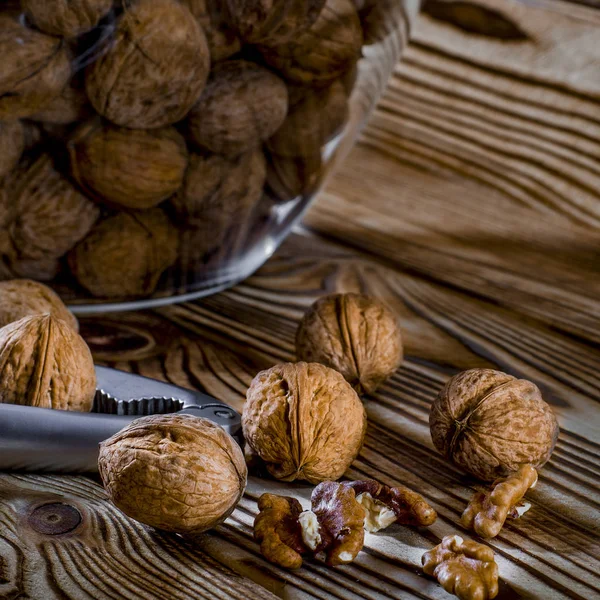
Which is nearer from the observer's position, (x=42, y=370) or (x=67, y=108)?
(x=42, y=370)

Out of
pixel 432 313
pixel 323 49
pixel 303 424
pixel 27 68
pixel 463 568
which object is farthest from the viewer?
pixel 432 313

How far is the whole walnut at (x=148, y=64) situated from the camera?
80 cm

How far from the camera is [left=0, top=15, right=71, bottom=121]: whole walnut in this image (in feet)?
2.56

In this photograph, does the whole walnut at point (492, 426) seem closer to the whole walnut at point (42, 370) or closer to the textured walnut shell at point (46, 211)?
the whole walnut at point (42, 370)

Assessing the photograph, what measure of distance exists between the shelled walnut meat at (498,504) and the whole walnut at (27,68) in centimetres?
46

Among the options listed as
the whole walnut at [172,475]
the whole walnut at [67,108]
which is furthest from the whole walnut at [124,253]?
the whole walnut at [172,475]

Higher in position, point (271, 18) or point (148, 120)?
point (271, 18)

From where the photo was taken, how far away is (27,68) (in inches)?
30.9

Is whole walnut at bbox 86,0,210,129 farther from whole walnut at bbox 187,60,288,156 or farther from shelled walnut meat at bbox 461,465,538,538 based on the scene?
shelled walnut meat at bbox 461,465,538,538

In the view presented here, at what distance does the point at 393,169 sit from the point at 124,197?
879mm

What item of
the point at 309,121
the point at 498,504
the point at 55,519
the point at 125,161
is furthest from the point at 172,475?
the point at 309,121

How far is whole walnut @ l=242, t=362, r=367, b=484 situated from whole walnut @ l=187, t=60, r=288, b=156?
0.87 feet

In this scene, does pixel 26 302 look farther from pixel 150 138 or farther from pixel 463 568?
pixel 463 568

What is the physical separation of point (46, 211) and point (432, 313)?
1.38ft
